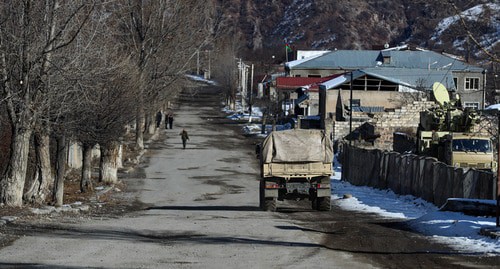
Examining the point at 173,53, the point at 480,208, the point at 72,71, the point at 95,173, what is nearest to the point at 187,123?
the point at 173,53

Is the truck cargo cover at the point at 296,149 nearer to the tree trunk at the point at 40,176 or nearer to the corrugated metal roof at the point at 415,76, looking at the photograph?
the tree trunk at the point at 40,176

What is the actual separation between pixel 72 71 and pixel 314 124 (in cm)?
4835

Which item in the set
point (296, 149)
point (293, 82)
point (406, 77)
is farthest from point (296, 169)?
point (293, 82)

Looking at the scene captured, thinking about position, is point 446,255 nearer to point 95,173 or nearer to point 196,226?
point 196,226

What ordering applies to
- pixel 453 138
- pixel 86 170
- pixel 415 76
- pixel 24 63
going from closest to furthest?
pixel 24 63 → pixel 453 138 → pixel 86 170 → pixel 415 76

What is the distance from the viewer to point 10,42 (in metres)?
23.9

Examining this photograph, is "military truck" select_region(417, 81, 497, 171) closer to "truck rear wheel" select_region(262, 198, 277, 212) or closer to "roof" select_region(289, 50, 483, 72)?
"truck rear wheel" select_region(262, 198, 277, 212)

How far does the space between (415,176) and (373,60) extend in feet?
298

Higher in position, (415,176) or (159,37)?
(159,37)

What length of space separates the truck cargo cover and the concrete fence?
359cm

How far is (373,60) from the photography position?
119812mm

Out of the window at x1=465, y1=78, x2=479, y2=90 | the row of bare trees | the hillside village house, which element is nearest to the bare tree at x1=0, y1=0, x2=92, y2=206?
the row of bare trees

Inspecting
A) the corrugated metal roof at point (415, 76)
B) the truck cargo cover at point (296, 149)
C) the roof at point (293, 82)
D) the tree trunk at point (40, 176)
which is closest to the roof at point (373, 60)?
the roof at point (293, 82)

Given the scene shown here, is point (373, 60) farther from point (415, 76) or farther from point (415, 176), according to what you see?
point (415, 176)
